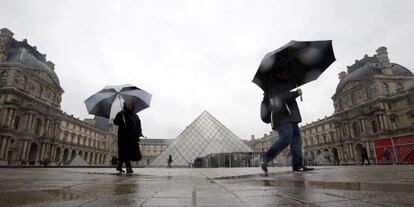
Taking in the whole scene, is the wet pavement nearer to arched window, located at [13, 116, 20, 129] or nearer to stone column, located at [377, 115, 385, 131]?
arched window, located at [13, 116, 20, 129]

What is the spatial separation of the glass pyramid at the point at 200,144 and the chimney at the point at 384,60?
2706 centimetres

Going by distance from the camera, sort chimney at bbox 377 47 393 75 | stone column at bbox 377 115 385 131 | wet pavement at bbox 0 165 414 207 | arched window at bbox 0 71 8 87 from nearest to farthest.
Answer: wet pavement at bbox 0 165 414 207 → arched window at bbox 0 71 8 87 → stone column at bbox 377 115 385 131 → chimney at bbox 377 47 393 75

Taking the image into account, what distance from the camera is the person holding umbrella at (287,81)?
13.8ft

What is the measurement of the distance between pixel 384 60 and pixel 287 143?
40.7 meters

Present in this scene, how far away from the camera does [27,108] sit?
29.4 metres

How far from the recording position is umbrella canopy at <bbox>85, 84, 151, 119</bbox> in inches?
232

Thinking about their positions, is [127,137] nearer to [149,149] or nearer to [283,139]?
[283,139]

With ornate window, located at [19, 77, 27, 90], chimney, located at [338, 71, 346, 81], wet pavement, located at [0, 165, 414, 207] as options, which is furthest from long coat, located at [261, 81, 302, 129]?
chimney, located at [338, 71, 346, 81]

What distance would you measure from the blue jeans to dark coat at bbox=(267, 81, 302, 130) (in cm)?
11

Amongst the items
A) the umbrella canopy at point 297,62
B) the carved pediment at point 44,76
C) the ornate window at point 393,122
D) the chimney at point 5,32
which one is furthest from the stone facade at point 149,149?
the umbrella canopy at point 297,62

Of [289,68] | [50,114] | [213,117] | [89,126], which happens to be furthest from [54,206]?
[89,126]

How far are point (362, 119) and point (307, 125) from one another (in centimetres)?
1821

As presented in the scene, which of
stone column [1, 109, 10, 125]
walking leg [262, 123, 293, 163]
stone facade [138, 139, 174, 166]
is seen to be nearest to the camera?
walking leg [262, 123, 293, 163]

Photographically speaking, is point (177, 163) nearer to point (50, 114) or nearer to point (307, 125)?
point (50, 114)
